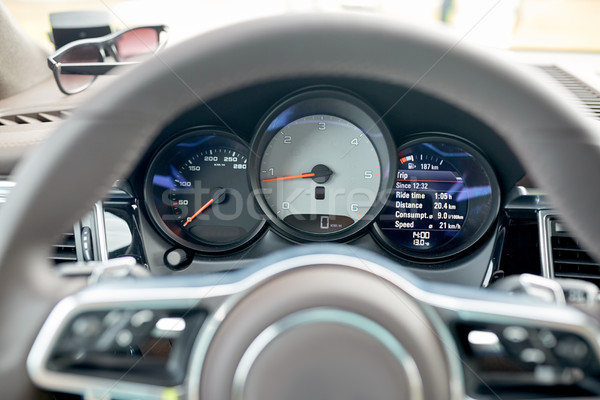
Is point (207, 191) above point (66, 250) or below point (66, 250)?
above

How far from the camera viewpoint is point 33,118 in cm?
181

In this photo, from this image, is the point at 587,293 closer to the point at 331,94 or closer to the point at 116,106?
the point at 116,106

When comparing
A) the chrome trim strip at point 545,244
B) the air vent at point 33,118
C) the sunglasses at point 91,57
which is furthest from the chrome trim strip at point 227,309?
the sunglasses at point 91,57

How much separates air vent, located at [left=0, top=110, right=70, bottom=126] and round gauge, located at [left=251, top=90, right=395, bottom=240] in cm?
65

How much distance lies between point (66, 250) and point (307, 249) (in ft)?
3.62

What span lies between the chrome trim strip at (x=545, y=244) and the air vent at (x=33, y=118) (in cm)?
147

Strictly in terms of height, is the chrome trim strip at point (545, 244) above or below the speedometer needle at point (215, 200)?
below

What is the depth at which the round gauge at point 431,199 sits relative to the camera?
6.16 feet

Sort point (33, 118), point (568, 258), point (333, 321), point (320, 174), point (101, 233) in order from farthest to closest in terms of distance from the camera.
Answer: point (320, 174)
point (33, 118)
point (101, 233)
point (568, 258)
point (333, 321)

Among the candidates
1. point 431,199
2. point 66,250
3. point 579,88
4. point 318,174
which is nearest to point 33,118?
point 66,250

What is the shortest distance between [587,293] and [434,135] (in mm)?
1079

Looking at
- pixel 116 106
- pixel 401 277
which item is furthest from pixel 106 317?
pixel 401 277

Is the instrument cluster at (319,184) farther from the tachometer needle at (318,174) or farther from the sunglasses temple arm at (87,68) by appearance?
the sunglasses temple arm at (87,68)

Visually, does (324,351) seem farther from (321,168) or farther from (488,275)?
(321,168)
